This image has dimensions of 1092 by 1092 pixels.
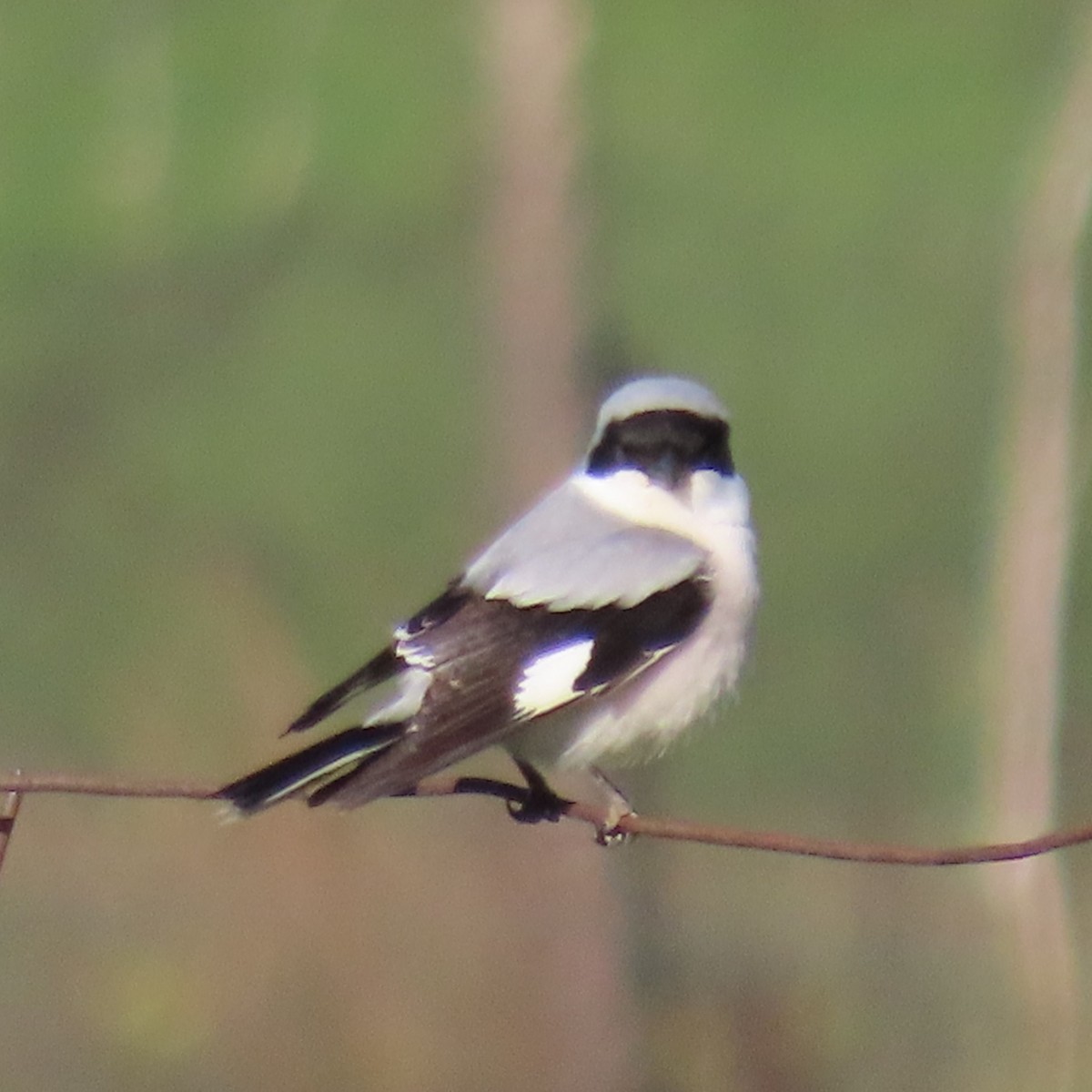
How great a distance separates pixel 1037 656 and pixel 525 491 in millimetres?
946

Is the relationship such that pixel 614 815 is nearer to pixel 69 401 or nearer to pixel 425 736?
pixel 425 736

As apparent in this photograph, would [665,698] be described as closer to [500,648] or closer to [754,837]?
[500,648]

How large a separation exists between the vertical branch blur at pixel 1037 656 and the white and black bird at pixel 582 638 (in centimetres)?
135

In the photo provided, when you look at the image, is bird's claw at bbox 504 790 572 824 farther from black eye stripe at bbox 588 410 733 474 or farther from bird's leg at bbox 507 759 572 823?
black eye stripe at bbox 588 410 733 474

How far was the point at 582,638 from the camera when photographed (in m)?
1.57

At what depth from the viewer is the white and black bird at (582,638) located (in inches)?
57.2

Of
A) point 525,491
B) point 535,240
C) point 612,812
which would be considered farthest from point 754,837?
point 535,240

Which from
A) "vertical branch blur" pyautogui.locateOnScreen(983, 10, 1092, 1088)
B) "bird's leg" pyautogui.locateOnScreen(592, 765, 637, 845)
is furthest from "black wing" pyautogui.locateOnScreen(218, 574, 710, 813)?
"vertical branch blur" pyautogui.locateOnScreen(983, 10, 1092, 1088)

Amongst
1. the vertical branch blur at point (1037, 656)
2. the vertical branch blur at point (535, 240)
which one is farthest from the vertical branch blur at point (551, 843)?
the vertical branch blur at point (1037, 656)

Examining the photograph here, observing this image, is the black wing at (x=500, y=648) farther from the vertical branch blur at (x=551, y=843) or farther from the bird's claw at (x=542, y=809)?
the vertical branch blur at (x=551, y=843)

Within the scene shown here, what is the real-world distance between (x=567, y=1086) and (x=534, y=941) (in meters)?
0.22

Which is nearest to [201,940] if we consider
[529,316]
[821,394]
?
[529,316]

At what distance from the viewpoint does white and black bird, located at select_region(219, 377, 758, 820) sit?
145 centimetres

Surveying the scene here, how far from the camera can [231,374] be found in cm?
499
